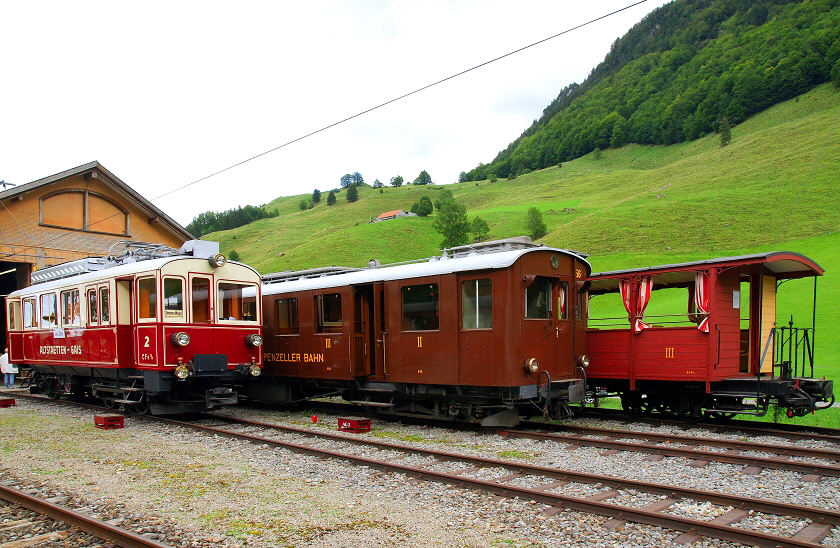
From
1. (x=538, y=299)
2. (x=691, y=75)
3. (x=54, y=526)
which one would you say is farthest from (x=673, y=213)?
(x=691, y=75)

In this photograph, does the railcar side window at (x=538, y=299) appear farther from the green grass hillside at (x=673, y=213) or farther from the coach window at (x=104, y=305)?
the green grass hillside at (x=673, y=213)

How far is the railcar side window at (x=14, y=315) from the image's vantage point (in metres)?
18.2

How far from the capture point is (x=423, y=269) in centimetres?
1184

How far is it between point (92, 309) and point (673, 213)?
53.4m

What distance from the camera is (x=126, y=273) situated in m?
12.8

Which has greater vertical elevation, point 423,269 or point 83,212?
point 83,212

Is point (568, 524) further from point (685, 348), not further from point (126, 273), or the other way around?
point (126, 273)

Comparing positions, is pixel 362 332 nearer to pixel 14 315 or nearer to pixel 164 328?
pixel 164 328

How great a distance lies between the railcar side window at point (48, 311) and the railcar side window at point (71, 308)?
668mm

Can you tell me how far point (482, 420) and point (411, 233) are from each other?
7459 centimetres

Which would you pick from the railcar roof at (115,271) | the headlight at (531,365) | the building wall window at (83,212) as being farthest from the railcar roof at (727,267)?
the building wall window at (83,212)

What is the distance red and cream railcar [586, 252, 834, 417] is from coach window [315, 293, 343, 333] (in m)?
5.37

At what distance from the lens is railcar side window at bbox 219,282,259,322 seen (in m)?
13.1

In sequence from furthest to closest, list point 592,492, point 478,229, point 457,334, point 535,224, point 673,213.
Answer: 1. point 478,229
2. point 535,224
3. point 673,213
4. point 457,334
5. point 592,492
